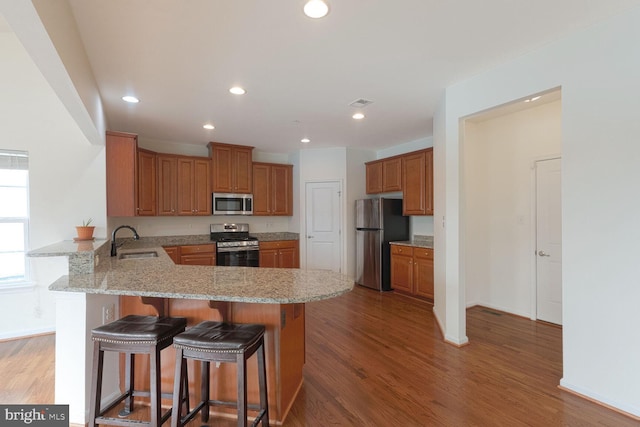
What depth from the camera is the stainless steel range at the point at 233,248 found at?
5238 mm

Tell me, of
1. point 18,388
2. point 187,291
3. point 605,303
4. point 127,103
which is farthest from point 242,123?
point 605,303

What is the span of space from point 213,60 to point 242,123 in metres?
1.76

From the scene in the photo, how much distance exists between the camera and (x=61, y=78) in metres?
1.80

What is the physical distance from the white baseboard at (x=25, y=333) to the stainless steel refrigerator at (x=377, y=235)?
4.43m

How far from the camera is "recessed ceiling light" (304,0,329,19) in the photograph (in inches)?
71.6

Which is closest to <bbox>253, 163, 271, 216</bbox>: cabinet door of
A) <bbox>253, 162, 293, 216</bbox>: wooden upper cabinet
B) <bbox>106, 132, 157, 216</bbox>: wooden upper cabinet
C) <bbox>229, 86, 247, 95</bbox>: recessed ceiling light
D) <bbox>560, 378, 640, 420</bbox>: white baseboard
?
<bbox>253, 162, 293, 216</bbox>: wooden upper cabinet

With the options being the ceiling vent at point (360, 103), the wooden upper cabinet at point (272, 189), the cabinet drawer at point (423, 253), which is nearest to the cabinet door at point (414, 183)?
the cabinet drawer at point (423, 253)

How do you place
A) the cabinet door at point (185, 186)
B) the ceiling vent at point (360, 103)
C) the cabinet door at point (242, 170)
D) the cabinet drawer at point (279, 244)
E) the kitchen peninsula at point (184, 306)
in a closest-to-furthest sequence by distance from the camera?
the kitchen peninsula at point (184, 306) < the ceiling vent at point (360, 103) < the cabinet door at point (185, 186) < the cabinet door at point (242, 170) < the cabinet drawer at point (279, 244)

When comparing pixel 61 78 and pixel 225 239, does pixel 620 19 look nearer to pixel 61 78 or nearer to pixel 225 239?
pixel 61 78

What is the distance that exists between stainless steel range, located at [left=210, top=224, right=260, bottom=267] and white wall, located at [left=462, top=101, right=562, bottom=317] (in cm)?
347

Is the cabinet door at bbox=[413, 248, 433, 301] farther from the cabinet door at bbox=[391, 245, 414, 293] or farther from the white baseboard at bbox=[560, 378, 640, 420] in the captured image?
the white baseboard at bbox=[560, 378, 640, 420]

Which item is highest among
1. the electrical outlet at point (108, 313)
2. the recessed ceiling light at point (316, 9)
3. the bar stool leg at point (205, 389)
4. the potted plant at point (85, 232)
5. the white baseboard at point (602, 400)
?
the recessed ceiling light at point (316, 9)

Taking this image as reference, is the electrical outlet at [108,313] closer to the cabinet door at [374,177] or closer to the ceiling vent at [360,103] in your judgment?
the ceiling vent at [360,103]

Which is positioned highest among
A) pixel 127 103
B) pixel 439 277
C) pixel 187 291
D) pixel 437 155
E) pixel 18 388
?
pixel 127 103
